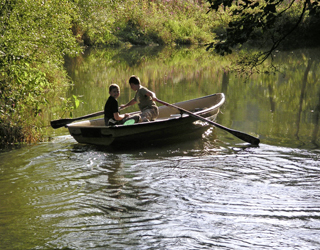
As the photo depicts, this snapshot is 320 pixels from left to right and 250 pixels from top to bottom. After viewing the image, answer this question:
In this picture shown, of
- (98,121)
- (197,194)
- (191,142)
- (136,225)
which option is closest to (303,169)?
(197,194)

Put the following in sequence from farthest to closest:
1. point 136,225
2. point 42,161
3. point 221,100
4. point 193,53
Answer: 1. point 193,53
2. point 221,100
3. point 42,161
4. point 136,225

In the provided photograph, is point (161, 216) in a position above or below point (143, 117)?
below

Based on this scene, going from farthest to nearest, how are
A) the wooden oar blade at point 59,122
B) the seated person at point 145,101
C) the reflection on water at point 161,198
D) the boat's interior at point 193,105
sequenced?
the boat's interior at point 193,105, the wooden oar blade at point 59,122, the seated person at point 145,101, the reflection on water at point 161,198

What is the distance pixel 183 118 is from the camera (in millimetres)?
8156

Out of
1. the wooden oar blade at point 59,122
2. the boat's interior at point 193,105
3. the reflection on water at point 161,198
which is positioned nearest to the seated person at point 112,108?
the reflection on water at point 161,198

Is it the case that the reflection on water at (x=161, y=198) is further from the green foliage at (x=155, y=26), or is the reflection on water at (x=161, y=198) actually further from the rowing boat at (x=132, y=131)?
the green foliage at (x=155, y=26)

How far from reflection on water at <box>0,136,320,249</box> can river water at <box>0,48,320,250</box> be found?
12 mm

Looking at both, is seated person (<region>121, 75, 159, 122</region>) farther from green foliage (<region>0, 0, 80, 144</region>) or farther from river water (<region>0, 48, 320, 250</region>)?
green foliage (<region>0, 0, 80, 144</region>)

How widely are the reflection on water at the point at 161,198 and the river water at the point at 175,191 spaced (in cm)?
1

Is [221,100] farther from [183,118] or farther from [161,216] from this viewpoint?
[161,216]

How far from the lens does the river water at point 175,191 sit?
426 cm

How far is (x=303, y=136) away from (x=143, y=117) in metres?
3.25

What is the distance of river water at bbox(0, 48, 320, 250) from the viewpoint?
4.26 meters

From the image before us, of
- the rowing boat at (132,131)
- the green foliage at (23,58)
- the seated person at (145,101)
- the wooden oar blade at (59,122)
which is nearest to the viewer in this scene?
the green foliage at (23,58)
